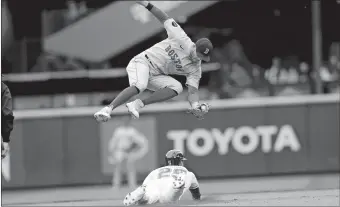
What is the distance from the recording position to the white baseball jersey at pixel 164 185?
887 cm

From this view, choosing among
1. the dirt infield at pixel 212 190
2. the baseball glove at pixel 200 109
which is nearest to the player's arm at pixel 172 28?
the baseball glove at pixel 200 109

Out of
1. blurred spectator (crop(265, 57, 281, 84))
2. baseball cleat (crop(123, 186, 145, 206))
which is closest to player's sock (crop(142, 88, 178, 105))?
baseball cleat (crop(123, 186, 145, 206))

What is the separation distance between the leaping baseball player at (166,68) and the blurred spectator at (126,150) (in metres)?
5.13

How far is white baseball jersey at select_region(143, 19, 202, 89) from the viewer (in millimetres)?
9031

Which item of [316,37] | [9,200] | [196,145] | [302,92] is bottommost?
[9,200]

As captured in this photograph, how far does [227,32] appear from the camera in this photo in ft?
44.8

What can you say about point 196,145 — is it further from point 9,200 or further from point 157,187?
point 157,187

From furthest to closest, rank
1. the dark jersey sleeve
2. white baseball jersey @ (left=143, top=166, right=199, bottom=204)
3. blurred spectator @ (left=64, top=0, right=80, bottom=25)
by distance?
A: blurred spectator @ (left=64, top=0, right=80, bottom=25), white baseball jersey @ (left=143, top=166, right=199, bottom=204), the dark jersey sleeve

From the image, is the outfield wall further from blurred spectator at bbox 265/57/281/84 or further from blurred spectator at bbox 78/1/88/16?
blurred spectator at bbox 78/1/88/16

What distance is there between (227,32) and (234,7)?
587 millimetres

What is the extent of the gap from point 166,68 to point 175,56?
25cm

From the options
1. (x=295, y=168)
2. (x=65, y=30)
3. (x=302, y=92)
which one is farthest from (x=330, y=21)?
(x=65, y=30)

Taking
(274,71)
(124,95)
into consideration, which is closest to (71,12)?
(274,71)

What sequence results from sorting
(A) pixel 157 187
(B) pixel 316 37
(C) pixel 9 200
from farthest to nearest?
(B) pixel 316 37 → (C) pixel 9 200 → (A) pixel 157 187
